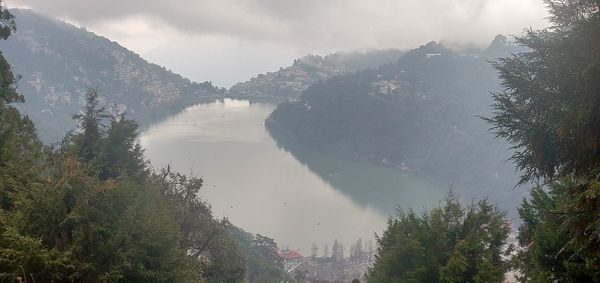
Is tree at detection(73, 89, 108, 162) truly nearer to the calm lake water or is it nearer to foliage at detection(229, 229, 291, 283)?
foliage at detection(229, 229, 291, 283)

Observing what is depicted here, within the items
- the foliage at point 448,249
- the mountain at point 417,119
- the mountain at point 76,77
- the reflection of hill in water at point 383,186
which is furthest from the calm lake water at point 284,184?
the mountain at point 76,77

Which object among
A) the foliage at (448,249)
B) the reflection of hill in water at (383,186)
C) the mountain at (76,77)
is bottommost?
the reflection of hill in water at (383,186)

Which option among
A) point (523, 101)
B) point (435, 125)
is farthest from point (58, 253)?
point (435, 125)

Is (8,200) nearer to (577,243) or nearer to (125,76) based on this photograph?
(577,243)

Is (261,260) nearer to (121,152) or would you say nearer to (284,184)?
(121,152)

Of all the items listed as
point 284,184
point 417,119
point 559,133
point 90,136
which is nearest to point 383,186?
point 284,184

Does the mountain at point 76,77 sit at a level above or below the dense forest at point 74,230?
above

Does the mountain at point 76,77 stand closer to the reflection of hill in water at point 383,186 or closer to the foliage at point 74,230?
the reflection of hill in water at point 383,186
